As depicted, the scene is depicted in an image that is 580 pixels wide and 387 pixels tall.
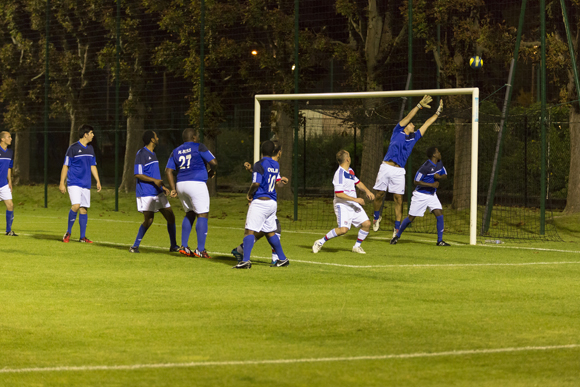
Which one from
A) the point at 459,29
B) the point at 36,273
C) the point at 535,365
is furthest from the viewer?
the point at 459,29

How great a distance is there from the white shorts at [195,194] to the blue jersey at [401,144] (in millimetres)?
4407

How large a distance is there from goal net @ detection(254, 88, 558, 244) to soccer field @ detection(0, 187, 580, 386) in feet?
13.4

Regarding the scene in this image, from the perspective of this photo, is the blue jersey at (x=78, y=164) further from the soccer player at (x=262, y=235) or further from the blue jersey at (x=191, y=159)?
the soccer player at (x=262, y=235)

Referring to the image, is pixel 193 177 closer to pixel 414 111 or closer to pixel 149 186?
pixel 149 186

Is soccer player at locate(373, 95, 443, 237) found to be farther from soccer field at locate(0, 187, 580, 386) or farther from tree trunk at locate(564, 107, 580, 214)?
tree trunk at locate(564, 107, 580, 214)

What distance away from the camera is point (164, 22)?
25.7m

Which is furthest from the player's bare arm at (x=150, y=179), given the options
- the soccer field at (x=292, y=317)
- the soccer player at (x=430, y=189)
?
the soccer player at (x=430, y=189)

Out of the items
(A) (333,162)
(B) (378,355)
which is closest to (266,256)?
(B) (378,355)

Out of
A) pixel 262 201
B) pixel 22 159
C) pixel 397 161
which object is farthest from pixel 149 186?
pixel 22 159

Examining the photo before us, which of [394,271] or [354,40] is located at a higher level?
[354,40]

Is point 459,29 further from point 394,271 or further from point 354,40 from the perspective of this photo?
point 394,271

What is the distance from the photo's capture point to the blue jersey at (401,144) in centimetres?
1539

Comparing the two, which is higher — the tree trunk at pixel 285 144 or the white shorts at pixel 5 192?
the tree trunk at pixel 285 144

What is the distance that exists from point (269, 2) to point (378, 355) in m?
19.3
